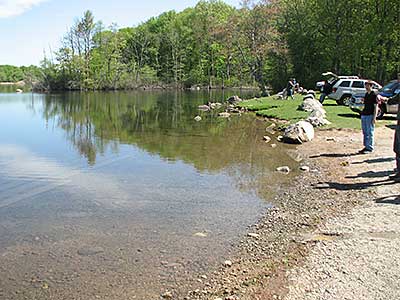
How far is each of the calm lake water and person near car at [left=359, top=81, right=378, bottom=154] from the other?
2714 mm

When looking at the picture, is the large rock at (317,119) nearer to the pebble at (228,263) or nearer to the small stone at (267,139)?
the small stone at (267,139)

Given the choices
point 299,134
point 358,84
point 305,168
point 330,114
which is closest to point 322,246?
point 305,168

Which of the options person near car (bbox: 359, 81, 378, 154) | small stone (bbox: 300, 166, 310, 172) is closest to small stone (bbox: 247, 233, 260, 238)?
small stone (bbox: 300, 166, 310, 172)

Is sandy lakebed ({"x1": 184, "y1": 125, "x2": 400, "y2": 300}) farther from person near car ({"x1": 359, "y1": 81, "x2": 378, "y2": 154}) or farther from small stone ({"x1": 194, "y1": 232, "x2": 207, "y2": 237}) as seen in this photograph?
person near car ({"x1": 359, "y1": 81, "x2": 378, "y2": 154})

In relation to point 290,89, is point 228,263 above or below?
below

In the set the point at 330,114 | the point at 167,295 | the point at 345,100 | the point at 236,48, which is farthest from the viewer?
the point at 236,48

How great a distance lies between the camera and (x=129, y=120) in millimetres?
30047

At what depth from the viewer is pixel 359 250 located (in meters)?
6.38

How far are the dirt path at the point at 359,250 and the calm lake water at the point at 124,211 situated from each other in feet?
4.77

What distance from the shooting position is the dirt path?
527 centimetres

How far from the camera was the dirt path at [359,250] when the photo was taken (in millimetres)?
5266

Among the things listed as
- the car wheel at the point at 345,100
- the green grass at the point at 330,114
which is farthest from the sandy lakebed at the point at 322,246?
the car wheel at the point at 345,100

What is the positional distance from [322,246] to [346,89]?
79.4 ft

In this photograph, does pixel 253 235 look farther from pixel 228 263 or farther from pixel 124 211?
pixel 124 211
